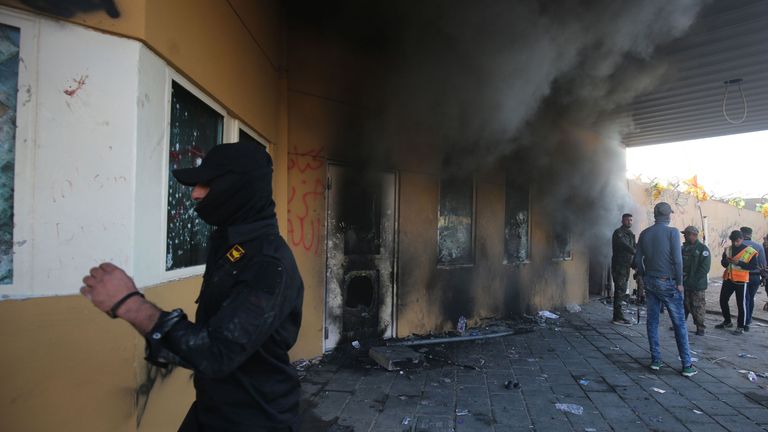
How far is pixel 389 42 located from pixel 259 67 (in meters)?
→ 2.30

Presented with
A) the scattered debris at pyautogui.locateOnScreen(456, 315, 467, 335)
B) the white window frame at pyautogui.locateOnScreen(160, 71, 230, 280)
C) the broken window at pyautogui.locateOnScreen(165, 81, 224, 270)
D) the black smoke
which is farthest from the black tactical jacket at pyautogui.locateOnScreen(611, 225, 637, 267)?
the black smoke

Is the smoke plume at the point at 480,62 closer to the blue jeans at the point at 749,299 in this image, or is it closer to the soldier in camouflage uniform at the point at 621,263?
the soldier in camouflage uniform at the point at 621,263

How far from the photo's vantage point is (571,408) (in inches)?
163

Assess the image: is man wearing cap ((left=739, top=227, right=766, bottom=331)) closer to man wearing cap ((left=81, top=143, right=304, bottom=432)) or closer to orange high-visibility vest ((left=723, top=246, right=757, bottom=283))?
orange high-visibility vest ((left=723, top=246, right=757, bottom=283))

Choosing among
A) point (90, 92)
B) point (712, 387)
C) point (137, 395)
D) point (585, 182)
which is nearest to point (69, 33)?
point (90, 92)

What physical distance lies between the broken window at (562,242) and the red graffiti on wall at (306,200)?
19.4 feet

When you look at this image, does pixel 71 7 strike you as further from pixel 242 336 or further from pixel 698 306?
pixel 698 306

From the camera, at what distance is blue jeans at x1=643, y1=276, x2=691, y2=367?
507 cm

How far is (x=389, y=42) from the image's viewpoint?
6.00 m

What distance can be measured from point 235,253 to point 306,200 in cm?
382

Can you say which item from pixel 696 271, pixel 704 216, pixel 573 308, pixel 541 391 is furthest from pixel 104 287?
pixel 704 216

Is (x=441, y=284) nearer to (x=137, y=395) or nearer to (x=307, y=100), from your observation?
(x=307, y=100)

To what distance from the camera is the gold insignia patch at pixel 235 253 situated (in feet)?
5.01

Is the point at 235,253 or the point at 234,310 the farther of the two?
the point at 235,253
